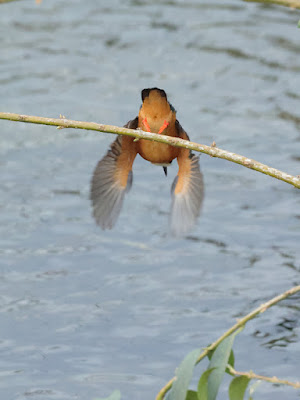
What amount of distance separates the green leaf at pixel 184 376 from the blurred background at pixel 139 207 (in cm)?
191

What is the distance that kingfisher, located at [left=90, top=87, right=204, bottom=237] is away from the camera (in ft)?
4.05

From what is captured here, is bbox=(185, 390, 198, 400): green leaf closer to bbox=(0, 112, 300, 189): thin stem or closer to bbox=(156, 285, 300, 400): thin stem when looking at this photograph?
bbox=(156, 285, 300, 400): thin stem

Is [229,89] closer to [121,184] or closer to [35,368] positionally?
[35,368]

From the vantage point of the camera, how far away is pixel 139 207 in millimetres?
4762

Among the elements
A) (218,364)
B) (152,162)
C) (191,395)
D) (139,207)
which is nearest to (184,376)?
(218,364)

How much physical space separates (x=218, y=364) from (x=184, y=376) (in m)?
0.07

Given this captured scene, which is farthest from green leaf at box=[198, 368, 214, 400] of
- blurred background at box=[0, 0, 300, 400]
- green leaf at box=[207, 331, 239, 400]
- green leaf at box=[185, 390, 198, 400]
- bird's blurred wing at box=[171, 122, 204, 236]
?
blurred background at box=[0, 0, 300, 400]

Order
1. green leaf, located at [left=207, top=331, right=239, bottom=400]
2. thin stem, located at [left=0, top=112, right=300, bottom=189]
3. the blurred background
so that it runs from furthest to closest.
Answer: the blurred background < green leaf, located at [left=207, top=331, right=239, bottom=400] < thin stem, located at [left=0, top=112, right=300, bottom=189]

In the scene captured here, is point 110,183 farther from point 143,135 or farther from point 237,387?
point 237,387

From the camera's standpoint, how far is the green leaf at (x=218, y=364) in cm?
132

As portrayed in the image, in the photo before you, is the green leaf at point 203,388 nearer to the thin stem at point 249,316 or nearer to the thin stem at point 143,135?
the thin stem at point 249,316

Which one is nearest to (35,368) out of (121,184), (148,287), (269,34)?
(148,287)

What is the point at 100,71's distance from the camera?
634 cm

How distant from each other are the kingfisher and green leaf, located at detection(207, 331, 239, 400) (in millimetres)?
212
